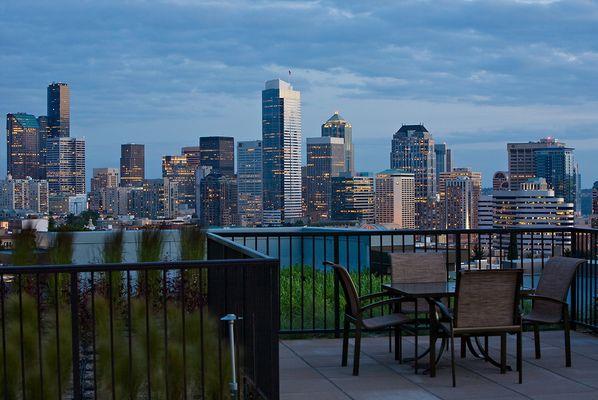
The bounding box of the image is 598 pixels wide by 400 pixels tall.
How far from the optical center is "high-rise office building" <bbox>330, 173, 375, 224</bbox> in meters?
124

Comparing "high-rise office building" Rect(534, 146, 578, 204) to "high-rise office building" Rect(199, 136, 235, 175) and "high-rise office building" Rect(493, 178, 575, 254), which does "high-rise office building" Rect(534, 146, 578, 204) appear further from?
"high-rise office building" Rect(199, 136, 235, 175)

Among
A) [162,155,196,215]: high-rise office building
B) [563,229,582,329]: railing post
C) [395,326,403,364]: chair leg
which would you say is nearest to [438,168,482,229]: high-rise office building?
[162,155,196,215]: high-rise office building

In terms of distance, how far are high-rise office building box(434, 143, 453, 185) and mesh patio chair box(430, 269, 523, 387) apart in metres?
150

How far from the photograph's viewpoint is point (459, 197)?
142 metres

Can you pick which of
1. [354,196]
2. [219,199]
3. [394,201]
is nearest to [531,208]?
[354,196]

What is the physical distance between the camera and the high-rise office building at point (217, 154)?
135250mm

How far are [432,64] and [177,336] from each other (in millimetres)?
102899

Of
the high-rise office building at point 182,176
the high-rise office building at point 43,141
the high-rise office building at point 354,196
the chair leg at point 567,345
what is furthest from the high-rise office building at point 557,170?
the chair leg at point 567,345

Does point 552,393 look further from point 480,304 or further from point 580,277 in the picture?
point 580,277

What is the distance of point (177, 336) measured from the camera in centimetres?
614

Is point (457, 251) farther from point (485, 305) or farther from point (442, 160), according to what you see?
point (442, 160)

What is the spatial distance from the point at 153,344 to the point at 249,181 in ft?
402

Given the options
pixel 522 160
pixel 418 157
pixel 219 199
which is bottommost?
pixel 219 199

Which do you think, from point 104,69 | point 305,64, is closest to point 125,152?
point 104,69
